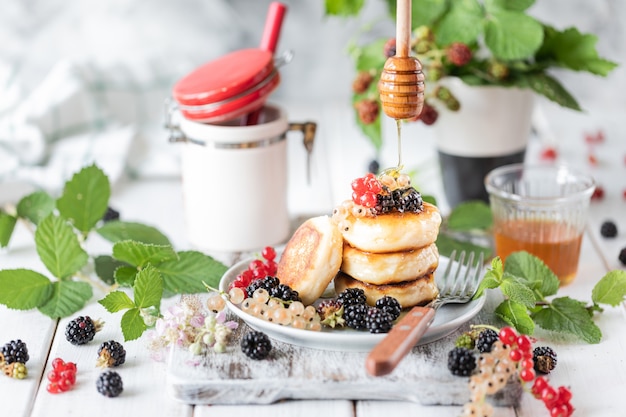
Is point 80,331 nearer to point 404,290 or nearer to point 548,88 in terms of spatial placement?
point 404,290

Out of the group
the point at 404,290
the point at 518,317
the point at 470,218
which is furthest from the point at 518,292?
the point at 470,218

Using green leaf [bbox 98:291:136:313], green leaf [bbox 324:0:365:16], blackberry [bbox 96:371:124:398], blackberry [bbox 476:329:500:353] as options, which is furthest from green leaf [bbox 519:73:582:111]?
blackberry [bbox 96:371:124:398]

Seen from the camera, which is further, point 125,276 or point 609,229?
point 609,229

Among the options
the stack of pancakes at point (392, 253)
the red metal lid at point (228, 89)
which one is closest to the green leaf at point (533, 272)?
the stack of pancakes at point (392, 253)

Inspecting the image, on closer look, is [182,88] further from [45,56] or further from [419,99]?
[45,56]

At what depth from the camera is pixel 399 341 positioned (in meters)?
1.28

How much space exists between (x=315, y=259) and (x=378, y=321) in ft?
0.50

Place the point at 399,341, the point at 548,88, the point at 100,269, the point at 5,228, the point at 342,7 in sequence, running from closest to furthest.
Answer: the point at 399,341 < the point at 100,269 < the point at 5,228 < the point at 548,88 < the point at 342,7

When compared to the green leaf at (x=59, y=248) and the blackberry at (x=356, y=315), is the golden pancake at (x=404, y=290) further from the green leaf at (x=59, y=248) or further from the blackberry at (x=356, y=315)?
the green leaf at (x=59, y=248)

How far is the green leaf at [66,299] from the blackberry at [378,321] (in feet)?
1.90

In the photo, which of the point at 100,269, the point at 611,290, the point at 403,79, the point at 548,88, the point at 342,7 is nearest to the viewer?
the point at 403,79

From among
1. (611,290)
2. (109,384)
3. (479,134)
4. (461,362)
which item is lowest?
(109,384)

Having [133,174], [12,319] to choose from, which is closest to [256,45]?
[133,174]

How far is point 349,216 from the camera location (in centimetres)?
146
